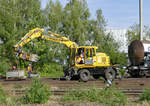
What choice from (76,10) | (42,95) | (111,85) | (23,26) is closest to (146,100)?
(111,85)

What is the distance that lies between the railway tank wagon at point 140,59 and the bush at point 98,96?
11402mm

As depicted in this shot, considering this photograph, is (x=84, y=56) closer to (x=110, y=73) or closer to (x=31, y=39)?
(x=110, y=73)

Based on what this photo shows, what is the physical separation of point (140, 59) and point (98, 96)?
12185mm

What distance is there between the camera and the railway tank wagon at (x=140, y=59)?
73.9 feet

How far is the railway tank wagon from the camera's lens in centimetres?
2252

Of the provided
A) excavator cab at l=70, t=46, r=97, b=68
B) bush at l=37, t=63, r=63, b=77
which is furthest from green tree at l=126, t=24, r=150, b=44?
excavator cab at l=70, t=46, r=97, b=68

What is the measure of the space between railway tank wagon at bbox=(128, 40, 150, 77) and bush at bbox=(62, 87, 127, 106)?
11402mm

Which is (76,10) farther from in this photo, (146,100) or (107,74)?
(146,100)

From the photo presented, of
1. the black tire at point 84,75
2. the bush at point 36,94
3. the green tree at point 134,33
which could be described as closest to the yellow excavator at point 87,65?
the black tire at point 84,75

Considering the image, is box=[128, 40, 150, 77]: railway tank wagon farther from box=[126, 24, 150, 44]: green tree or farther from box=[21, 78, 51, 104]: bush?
box=[126, 24, 150, 44]: green tree

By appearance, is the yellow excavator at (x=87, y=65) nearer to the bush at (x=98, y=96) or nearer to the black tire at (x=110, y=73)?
the black tire at (x=110, y=73)

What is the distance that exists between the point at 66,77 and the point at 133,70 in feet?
20.4

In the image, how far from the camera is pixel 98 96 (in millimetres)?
11570

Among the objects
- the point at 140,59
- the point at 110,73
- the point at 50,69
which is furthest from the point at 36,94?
the point at 50,69
